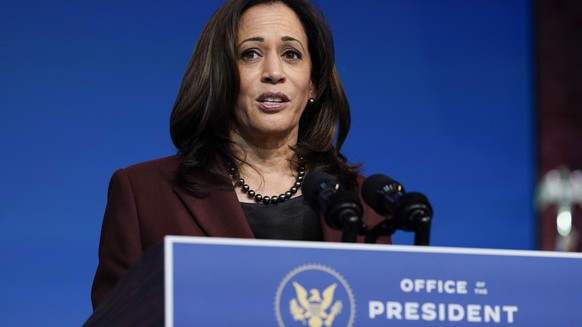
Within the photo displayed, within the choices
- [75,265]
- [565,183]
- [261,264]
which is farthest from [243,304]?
[565,183]

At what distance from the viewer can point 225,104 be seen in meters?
2.06

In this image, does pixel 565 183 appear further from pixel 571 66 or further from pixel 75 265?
pixel 75 265

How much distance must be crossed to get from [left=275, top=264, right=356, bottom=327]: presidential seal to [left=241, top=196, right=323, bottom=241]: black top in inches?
31.3

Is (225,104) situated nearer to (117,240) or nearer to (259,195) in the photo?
(259,195)

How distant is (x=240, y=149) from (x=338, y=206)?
761mm

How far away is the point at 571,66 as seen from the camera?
13.5 ft

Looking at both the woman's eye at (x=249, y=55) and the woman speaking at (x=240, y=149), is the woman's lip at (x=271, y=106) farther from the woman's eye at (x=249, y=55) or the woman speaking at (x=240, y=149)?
the woman's eye at (x=249, y=55)

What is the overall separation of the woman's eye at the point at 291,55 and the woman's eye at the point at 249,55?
0.21ft

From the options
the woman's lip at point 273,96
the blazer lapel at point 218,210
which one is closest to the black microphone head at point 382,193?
the blazer lapel at point 218,210

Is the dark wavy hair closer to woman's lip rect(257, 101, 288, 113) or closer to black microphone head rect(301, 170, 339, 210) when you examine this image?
woman's lip rect(257, 101, 288, 113)

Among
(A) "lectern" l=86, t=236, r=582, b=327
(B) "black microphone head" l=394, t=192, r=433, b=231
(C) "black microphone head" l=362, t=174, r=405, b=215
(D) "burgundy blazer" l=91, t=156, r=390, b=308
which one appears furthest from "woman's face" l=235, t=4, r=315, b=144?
(A) "lectern" l=86, t=236, r=582, b=327

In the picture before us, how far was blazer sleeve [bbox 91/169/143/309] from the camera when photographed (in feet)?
6.11

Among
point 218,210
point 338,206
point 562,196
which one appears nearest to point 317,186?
point 338,206

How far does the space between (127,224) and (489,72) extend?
2.08 meters
